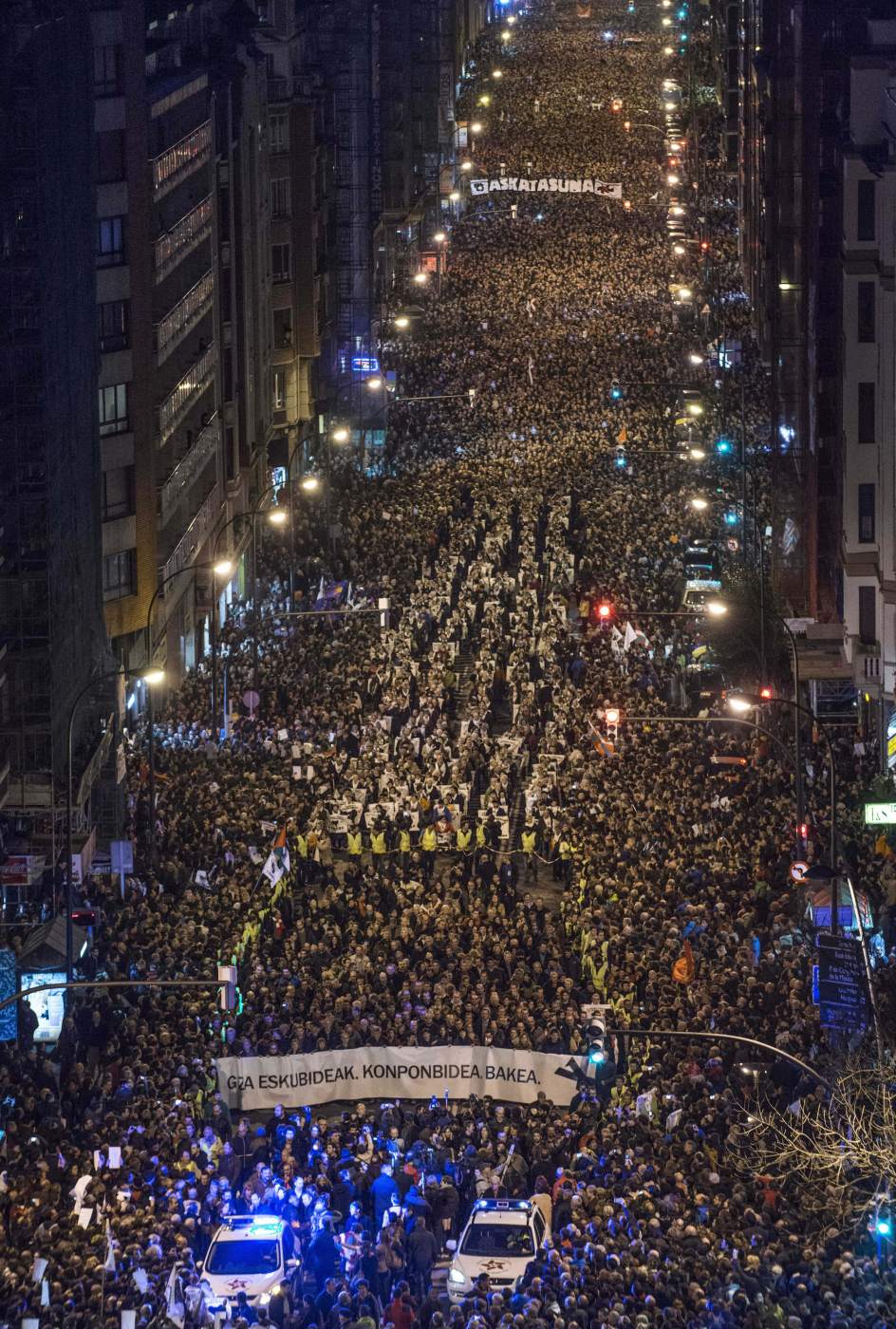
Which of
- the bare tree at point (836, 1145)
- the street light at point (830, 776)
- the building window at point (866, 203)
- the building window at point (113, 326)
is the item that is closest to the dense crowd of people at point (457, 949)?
the bare tree at point (836, 1145)

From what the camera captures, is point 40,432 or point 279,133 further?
point 279,133

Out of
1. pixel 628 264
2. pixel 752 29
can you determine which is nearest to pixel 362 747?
pixel 752 29

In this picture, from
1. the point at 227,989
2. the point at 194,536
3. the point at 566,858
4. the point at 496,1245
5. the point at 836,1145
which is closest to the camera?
the point at 836,1145

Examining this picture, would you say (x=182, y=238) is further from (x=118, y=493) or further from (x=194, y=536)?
(x=118, y=493)

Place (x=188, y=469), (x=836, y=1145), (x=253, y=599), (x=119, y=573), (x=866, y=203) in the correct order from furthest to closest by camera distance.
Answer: (x=253, y=599), (x=188, y=469), (x=119, y=573), (x=866, y=203), (x=836, y=1145)

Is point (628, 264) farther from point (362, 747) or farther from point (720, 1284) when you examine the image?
point (720, 1284)

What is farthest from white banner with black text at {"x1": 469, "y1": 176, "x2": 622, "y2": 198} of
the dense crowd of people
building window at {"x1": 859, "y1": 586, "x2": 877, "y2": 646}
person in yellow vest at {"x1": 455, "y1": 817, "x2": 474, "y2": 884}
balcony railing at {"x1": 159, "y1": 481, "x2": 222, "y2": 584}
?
person in yellow vest at {"x1": 455, "y1": 817, "x2": 474, "y2": 884}

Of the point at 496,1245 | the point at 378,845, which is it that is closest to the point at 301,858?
the point at 378,845

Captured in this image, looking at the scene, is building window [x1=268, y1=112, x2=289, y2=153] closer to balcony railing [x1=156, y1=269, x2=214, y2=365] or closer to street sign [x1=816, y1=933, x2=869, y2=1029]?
balcony railing [x1=156, y1=269, x2=214, y2=365]

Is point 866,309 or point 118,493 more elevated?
point 866,309
